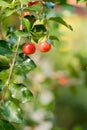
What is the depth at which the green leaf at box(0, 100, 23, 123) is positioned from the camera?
1.41 m

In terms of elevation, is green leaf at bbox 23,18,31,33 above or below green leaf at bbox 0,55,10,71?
above

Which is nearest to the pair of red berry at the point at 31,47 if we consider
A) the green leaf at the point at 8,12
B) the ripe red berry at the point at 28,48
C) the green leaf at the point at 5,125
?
the ripe red berry at the point at 28,48

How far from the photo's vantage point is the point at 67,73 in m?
3.36

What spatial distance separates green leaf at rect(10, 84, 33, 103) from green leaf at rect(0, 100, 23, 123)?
3 cm

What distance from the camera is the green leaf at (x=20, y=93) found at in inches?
56.4

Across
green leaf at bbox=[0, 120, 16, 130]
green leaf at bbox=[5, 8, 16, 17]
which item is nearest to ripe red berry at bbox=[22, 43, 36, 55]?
green leaf at bbox=[5, 8, 16, 17]

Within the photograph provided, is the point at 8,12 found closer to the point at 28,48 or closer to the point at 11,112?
the point at 28,48

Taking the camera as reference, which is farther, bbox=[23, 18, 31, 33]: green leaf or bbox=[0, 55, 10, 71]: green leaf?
bbox=[0, 55, 10, 71]: green leaf

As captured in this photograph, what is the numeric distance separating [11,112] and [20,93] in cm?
7

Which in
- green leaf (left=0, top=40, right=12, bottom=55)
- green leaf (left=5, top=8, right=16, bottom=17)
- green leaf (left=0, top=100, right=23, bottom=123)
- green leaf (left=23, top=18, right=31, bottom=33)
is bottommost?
green leaf (left=0, top=100, right=23, bottom=123)

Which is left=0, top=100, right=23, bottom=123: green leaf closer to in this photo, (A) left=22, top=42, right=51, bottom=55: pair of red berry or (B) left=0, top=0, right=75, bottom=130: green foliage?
(B) left=0, top=0, right=75, bottom=130: green foliage

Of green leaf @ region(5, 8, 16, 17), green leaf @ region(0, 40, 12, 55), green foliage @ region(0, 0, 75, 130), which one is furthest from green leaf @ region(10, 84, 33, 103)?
green leaf @ region(5, 8, 16, 17)

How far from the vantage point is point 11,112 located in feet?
4.66

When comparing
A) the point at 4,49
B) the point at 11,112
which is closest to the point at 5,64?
the point at 4,49
